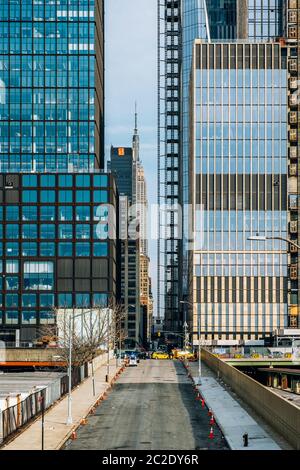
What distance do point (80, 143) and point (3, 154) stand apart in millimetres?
17241

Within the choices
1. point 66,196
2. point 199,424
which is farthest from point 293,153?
point 199,424

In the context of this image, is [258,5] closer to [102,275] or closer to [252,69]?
[252,69]

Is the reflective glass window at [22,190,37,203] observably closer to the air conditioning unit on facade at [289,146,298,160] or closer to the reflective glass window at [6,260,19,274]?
the reflective glass window at [6,260,19,274]

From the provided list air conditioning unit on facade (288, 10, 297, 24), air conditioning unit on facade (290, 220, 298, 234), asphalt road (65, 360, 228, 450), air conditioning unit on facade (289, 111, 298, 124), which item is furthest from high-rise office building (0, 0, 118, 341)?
asphalt road (65, 360, 228, 450)

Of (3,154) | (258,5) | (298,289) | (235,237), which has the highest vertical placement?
(258,5)

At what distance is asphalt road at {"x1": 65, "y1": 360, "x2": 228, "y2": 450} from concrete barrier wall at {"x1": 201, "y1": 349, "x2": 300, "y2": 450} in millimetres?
3179

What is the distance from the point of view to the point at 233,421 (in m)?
49.4

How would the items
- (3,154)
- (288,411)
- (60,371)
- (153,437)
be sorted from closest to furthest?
(288,411)
(153,437)
(60,371)
(3,154)

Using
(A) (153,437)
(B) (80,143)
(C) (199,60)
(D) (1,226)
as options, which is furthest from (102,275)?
(A) (153,437)

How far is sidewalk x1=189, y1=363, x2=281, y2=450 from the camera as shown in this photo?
40.4 m

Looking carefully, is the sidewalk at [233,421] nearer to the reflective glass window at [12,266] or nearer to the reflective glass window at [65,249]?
the reflective glass window at [65,249]

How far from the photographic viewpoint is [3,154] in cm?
18400

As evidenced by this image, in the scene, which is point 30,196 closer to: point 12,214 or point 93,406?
point 12,214

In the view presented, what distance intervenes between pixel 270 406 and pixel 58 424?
40.4 feet
